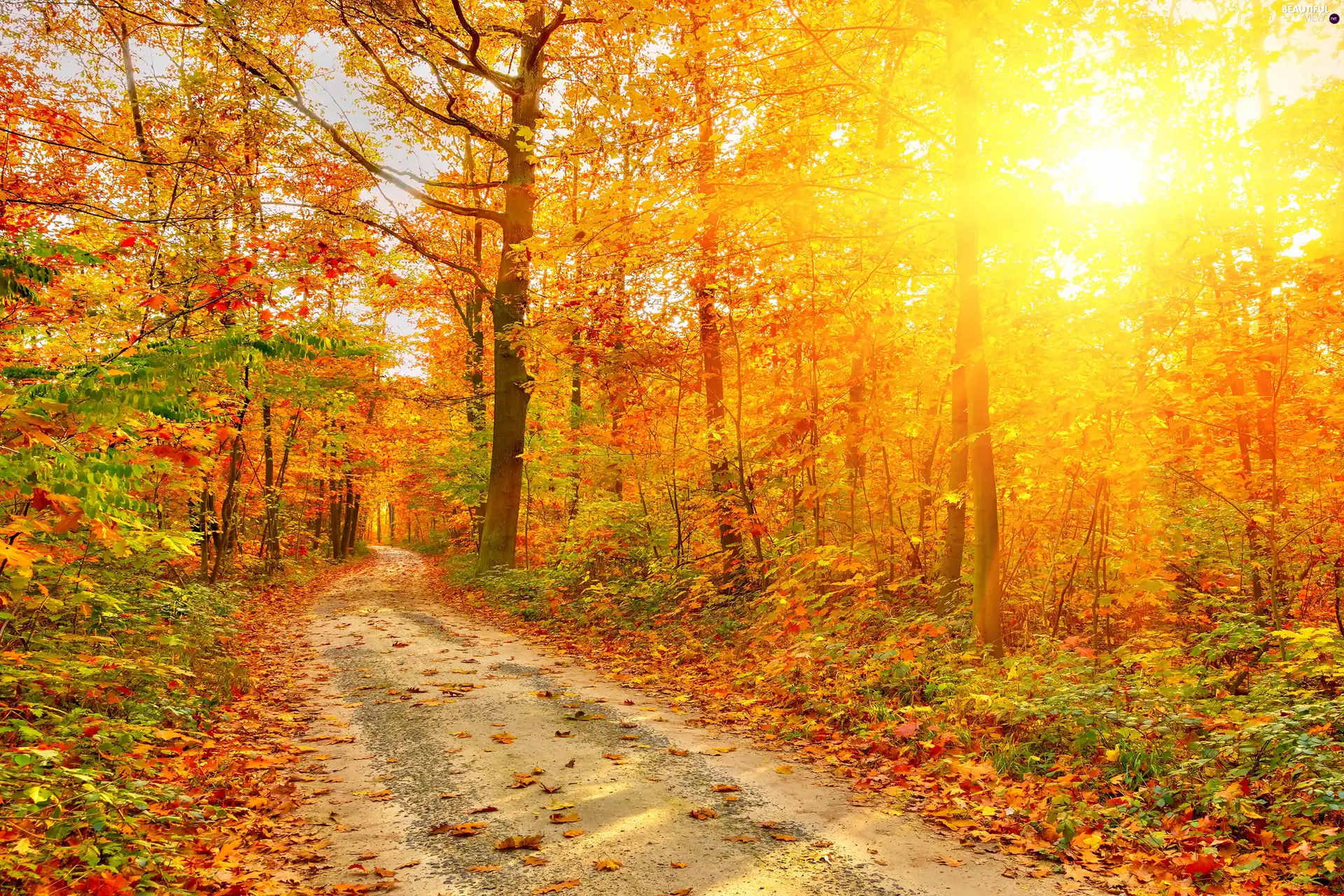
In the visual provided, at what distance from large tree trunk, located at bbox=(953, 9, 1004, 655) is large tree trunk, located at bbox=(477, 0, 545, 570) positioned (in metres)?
10.3

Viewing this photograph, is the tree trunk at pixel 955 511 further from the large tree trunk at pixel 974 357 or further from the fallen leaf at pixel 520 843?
the fallen leaf at pixel 520 843

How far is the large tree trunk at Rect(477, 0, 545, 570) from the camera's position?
1644cm

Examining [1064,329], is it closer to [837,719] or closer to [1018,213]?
[1018,213]

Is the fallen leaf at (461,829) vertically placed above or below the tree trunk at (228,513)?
below

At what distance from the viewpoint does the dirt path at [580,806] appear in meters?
3.97

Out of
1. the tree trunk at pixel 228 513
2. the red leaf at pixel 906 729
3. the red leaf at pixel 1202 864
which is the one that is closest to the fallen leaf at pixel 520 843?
the red leaf at pixel 906 729

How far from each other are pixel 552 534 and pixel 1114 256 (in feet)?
58.3

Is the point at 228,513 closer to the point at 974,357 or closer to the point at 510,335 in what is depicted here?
the point at 510,335

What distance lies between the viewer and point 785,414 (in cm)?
1101

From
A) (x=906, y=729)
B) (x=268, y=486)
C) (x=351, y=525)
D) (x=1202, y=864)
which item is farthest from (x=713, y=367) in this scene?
(x=351, y=525)

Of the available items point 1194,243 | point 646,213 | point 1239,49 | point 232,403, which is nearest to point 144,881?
point 646,213

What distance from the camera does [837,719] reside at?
6969 mm

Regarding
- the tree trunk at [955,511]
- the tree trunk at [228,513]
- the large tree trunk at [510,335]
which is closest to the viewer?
the tree trunk at [955,511]

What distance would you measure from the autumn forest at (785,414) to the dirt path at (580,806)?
4.8 inches
